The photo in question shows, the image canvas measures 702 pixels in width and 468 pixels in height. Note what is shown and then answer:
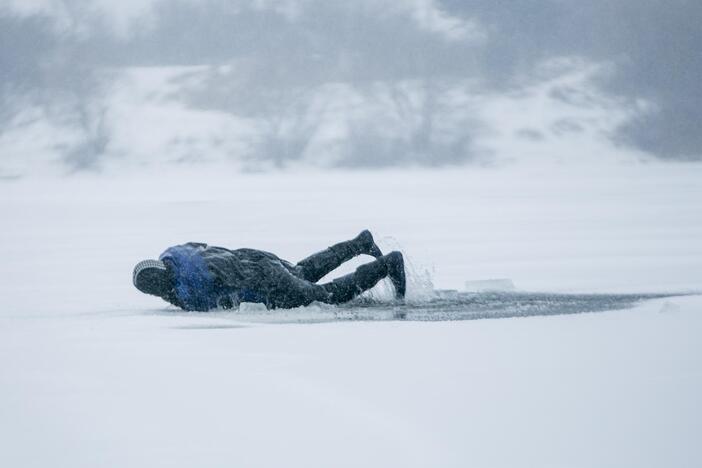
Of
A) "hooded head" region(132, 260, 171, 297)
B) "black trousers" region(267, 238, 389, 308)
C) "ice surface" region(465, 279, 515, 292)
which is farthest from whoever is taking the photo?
"ice surface" region(465, 279, 515, 292)

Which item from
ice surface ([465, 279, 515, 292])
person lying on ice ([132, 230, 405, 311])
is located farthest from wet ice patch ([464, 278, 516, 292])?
person lying on ice ([132, 230, 405, 311])

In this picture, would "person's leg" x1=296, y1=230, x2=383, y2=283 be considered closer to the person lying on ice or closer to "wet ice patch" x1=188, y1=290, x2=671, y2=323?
the person lying on ice

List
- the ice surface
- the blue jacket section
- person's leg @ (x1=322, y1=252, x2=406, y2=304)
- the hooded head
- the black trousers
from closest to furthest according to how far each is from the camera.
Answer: the hooded head < the blue jacket section < the black trousers < person's leg @ (x1=322, y1=252, x2=406, y2=304) < the ice surface

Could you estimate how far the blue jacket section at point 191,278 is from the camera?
33.8 ft

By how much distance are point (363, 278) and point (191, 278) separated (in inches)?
63.8

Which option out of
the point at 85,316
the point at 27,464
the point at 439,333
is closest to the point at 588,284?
the point at 439,333

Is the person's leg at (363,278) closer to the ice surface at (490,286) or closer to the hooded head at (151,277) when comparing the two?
the hooded head at (151,277)

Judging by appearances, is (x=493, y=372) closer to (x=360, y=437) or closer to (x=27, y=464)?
(x=360, y=437)

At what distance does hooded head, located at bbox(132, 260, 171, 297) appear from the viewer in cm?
1018

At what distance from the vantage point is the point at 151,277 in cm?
1026

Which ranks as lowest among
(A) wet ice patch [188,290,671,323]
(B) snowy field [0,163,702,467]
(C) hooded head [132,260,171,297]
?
(B) snowy field [0,163,702,467]

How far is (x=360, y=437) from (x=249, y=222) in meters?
29.5

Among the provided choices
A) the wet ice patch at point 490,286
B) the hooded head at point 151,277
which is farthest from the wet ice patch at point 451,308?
the hooded head at point 151,277

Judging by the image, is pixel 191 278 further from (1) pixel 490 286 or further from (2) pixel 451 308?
(1) pixel 490 286
